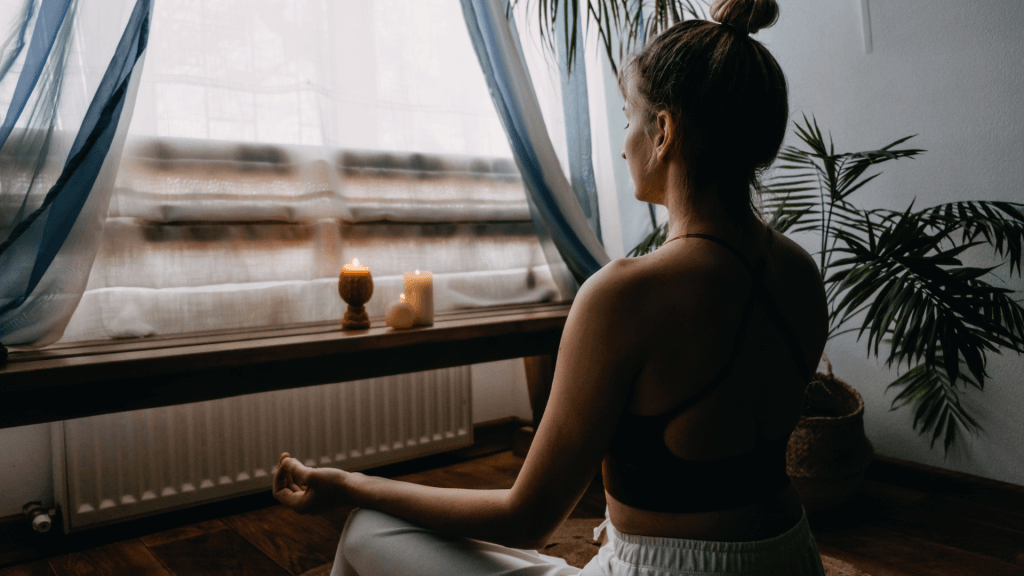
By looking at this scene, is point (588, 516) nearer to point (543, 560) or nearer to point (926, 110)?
point (543, 560)

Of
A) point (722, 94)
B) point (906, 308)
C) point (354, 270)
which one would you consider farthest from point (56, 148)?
point (906, 308)

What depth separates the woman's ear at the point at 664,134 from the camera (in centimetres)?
71

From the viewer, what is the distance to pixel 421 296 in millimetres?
1712

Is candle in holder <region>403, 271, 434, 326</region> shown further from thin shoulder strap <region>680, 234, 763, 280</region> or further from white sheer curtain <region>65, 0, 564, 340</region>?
thin shoulder strap <region>680, 234, 763, 280</region>

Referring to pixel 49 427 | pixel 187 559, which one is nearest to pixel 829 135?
pixel 187 559

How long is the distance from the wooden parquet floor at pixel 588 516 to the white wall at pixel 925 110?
0.13 m

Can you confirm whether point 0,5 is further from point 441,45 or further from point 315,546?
point 315,546

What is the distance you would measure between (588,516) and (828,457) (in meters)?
0.65

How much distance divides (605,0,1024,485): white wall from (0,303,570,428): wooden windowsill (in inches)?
42.6

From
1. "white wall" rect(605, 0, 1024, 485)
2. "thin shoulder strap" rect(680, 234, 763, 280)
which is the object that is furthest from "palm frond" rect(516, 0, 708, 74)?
"thin shoulder strap" rect(680, 234, 763, 280)

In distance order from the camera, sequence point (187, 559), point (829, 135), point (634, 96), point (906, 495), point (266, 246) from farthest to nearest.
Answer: point (829, 135) → point (906, 495) → point (266, 246) → point (187, 559) → point (634, 96)

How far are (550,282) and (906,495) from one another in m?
1.24

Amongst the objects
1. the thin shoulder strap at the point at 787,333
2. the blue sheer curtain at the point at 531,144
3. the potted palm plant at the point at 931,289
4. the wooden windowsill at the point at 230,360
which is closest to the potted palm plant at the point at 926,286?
the potted palm plant at the point at 931,289

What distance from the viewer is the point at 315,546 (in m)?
1.61
